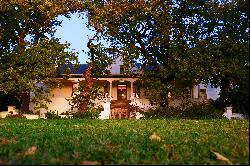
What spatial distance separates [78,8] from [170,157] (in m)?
32.2

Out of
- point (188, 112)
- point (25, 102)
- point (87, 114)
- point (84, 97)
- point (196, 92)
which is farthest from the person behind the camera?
point (196, 92)

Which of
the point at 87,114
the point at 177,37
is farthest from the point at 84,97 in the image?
the point at 177,37

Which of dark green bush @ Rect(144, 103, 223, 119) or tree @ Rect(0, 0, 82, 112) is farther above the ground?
tree @ Rect(0, 0, 82, 112)

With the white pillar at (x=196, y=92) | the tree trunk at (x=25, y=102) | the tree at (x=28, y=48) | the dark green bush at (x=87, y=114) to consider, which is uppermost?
the tree at (x=28, y=48)

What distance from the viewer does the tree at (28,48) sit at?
Result: 1357 inches

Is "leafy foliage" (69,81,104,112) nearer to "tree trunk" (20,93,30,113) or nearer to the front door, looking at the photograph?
"tree trunk" (20,93,30,113)

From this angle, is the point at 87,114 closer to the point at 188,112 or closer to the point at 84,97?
the point at 84,97

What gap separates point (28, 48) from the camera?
117 ft

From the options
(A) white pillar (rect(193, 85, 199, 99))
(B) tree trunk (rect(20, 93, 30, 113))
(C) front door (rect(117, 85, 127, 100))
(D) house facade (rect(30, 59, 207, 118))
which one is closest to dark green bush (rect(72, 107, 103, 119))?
(D) house facade (rect(30, 59, 207, 118))

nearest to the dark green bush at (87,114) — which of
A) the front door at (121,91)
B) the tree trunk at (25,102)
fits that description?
the tree trunk at (25,102)

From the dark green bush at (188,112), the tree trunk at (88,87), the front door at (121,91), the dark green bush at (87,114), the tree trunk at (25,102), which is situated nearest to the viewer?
the dark green bush at (188,112)

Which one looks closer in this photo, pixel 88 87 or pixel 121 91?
pixel 88 87

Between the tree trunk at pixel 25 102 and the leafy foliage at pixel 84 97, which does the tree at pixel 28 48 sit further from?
the leafy foliage at pixel 84 97

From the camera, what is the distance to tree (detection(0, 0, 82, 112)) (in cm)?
3447
